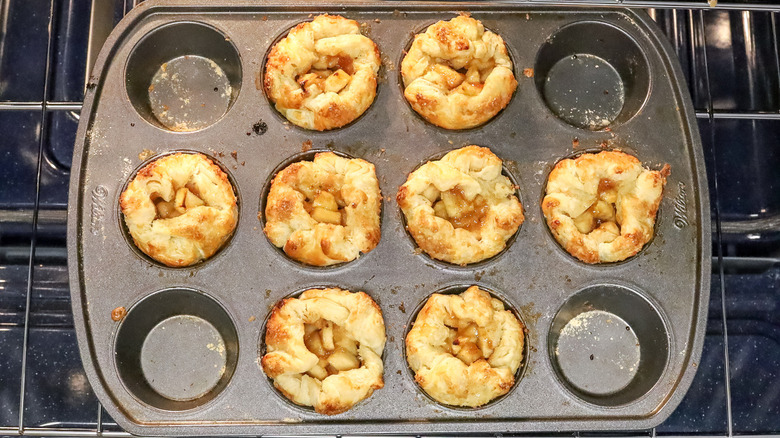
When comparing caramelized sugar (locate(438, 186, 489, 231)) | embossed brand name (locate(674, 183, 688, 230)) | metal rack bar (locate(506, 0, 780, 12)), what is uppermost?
metal rack bar (locate(506, 0, 780, 12))

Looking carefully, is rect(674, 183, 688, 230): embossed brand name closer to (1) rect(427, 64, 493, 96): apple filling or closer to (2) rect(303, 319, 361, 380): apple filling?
(1) rect(427, 64, 493, 96): apple filling

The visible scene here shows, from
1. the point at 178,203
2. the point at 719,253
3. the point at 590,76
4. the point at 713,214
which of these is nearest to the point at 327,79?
the point at 178,203

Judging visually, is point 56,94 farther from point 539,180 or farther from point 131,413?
point 539,180

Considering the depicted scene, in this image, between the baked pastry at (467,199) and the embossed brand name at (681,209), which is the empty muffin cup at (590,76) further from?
the baked pastry at (467,199)

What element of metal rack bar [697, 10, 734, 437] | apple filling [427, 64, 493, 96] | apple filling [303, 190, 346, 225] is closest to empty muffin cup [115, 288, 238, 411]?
apple filling [303, 190, 346, 225]

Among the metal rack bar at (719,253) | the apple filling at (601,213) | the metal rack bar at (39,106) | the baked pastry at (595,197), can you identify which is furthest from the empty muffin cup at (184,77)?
the metal rack bar at (719,253)

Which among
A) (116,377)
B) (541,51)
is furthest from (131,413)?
(541,51)
